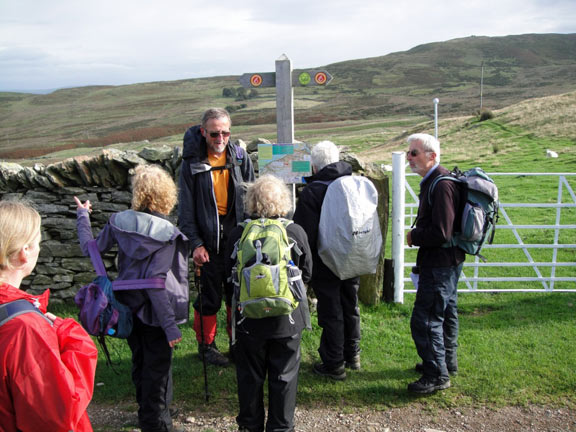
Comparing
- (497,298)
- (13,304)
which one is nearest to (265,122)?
(497,298)

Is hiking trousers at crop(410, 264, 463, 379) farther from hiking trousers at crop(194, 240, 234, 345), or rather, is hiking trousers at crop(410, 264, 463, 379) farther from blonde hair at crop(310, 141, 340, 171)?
hiking trousers at crop(194, 240, 234, 345)

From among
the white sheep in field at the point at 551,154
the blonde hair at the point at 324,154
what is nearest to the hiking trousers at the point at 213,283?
the blonde hair at the point at 324,154

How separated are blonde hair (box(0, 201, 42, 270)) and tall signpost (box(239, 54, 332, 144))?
3197 millimetres

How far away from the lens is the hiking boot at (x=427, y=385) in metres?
Result: 4.02

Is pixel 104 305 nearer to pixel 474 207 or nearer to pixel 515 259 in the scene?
pixel 474 207

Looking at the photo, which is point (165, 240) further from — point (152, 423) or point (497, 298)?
point (497, 298)

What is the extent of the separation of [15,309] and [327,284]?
274 cm

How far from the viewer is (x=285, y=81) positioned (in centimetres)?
482

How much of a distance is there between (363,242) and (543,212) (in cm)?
880

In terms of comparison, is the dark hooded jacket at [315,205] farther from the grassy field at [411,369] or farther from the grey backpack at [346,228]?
the grassy field at [411,369]

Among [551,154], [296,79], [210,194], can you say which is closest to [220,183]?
[210,194]

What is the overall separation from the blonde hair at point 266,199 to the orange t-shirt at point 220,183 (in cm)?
103

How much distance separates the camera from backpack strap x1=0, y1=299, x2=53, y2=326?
5.76ft

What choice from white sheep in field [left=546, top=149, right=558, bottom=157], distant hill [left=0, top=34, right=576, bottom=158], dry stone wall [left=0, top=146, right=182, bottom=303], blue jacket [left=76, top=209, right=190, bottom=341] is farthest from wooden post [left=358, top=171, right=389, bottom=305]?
distant hill [left=0, top=34, right=576, bottom=158]
